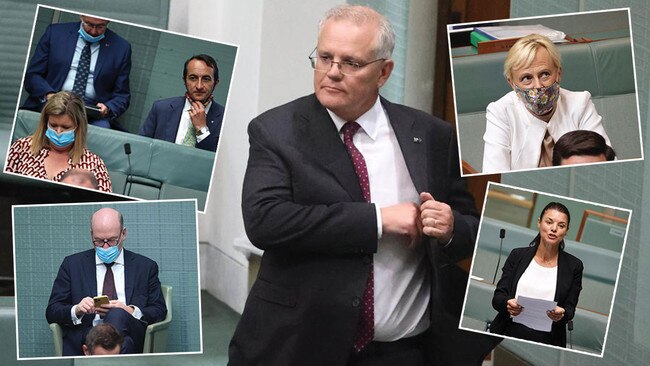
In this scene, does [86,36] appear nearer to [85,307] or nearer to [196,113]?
[196,113]

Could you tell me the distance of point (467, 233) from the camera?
275 centimetres

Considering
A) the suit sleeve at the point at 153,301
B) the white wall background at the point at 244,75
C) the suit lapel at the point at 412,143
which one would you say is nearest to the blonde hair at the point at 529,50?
the suit lapel at the point at 412,143

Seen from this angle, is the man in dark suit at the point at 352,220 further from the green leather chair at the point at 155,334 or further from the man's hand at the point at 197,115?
the man's hand at the point at 197,115

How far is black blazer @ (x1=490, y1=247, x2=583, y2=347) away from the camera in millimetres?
2686

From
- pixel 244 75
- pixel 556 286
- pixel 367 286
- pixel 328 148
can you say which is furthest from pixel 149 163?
pixel 244 75

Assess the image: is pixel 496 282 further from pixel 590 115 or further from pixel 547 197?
pixel 590 115

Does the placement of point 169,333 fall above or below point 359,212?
below

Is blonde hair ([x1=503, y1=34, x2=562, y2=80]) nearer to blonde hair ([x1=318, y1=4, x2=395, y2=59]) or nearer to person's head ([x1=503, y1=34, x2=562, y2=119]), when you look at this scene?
person's head ([x1=503, y1=34, x2=562, y2=119])

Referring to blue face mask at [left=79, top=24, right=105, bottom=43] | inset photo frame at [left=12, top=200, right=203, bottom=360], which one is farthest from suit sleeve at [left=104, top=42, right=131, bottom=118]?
inset photo frame at [left=12, top=200, right=203, bottom=360]

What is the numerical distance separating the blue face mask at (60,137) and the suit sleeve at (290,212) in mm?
654

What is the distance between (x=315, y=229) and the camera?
2645mm

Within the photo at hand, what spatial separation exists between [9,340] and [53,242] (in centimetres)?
86

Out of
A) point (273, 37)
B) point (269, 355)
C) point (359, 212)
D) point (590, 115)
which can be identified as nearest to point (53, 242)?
point (269, 355)

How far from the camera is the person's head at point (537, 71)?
2.71 m
